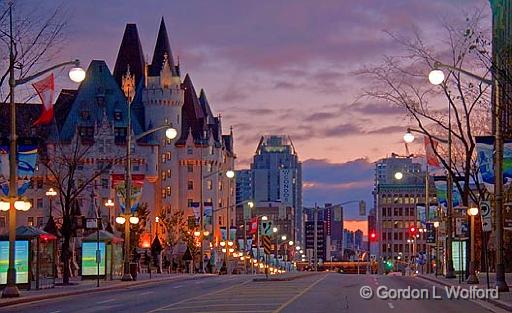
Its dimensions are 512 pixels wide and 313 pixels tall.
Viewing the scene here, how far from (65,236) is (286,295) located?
1872 centimetres

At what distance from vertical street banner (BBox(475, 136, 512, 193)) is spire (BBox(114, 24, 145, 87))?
125197 millimetres

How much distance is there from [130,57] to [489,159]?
128498 mm

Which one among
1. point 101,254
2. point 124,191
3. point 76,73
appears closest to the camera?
point 76,73

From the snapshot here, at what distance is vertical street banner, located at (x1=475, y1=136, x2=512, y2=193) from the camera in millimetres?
35594

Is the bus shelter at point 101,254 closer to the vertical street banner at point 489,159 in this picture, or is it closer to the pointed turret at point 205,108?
the vertical street banner at point 489,159

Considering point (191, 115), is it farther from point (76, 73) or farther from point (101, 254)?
point (76, 73)

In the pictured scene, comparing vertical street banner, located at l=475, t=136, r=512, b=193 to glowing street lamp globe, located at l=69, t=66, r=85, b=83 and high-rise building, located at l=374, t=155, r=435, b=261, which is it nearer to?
glowing street lamp globe, located at l=69, t=66, r=85, b=83

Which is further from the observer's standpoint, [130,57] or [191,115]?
[191,115]

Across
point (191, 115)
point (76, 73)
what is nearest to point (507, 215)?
point (76, 73)

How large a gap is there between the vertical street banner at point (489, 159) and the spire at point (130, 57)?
411ft

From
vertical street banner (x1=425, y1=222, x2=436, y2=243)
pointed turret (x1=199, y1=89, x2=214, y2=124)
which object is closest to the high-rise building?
pointed turret (x1=199, y1=89, x2=214, y2=124)

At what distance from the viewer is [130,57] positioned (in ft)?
525

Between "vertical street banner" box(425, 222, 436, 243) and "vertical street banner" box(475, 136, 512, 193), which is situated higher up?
"vertical street banner" box(475, 136, 512, 193)

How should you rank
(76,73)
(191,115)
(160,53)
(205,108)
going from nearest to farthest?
(76,73), (160,53), (191,115), (205,108)
